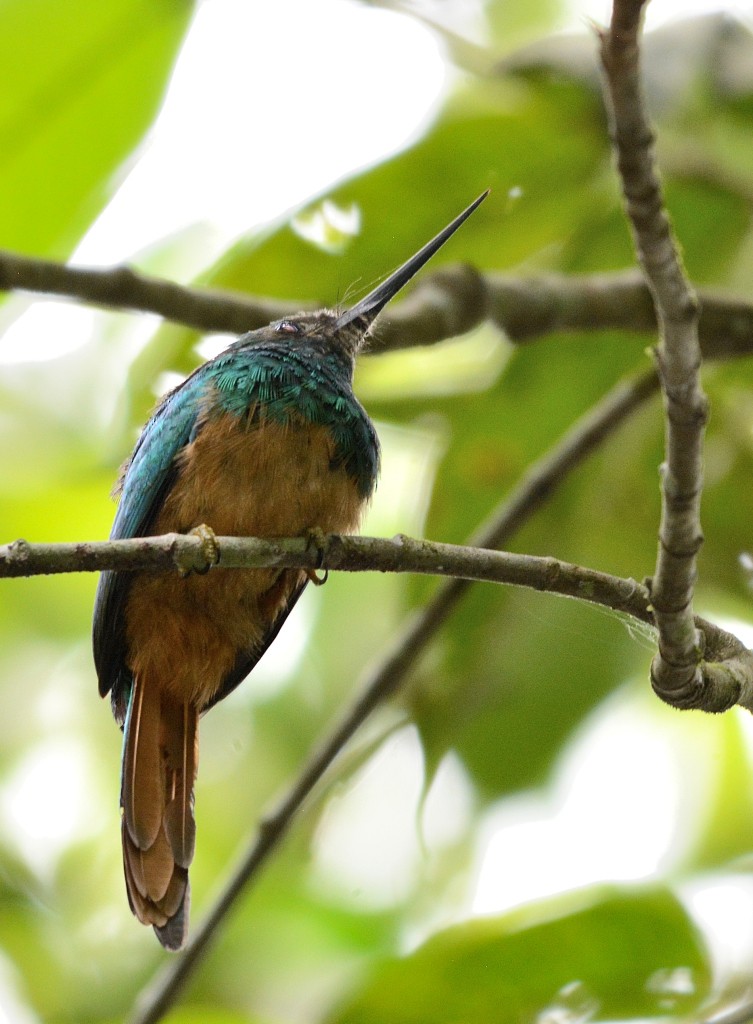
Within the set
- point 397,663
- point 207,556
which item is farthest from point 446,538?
point 207,556

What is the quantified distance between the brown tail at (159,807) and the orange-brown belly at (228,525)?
2.6 inches

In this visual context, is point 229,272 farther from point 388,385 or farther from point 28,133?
point 388,385

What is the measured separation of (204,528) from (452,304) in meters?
1.04

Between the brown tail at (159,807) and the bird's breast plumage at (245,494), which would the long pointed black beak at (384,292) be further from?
the brown tail at (159,807)

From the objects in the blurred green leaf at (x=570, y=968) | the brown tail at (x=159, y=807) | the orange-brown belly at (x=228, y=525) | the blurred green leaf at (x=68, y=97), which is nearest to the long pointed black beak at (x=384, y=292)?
the orange-brown belly at (x=228, y=525)

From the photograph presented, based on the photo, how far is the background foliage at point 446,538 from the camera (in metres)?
3.05

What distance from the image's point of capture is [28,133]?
3.27 meters

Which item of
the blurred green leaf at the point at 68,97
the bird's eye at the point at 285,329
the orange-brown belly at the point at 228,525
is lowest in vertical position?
the orange-brown belly at the point at 228,525

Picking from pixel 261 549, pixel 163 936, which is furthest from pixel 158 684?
pixel 261 549

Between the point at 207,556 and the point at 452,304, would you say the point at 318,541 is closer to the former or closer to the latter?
the point at 207,556

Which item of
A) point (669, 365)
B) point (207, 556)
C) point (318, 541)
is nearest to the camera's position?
point (669, 365)

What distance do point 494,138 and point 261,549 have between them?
5.95 ft

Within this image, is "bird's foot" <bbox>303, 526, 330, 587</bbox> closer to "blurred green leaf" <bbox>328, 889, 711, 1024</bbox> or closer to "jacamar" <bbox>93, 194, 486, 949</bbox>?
"jacamar" <bbox>93, 194, 486, 949</bbox>

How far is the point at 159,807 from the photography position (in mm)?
2666
